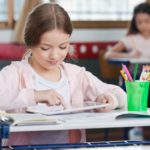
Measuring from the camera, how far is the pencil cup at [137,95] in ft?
6.54

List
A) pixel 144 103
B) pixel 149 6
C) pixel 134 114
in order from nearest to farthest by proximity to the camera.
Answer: pixel 134 114
pixel 144 103
pixel 149 6

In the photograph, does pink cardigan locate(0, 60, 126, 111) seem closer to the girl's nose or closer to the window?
the girl's nose

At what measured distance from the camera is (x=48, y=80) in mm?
2246

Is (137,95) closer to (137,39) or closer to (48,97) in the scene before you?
(48,97)

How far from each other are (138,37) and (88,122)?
367 centimetres

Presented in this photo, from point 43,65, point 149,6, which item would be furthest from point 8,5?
point 43,65

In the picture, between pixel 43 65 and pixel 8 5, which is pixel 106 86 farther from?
pixel 8 5

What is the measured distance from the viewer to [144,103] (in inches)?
79.6

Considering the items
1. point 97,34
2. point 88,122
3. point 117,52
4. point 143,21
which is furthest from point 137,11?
point 88,122

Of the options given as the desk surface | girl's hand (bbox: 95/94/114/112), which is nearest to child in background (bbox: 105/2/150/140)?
girl's hand (bbox: 95/94/114/112)

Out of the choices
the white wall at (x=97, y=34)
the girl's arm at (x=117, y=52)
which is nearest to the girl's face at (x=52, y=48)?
the girl's arm at (x=117, y=52)

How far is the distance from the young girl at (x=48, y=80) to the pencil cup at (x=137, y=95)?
0.07 metres

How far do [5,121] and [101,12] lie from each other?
4162mm

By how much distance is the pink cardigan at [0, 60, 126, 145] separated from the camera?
2.02m
